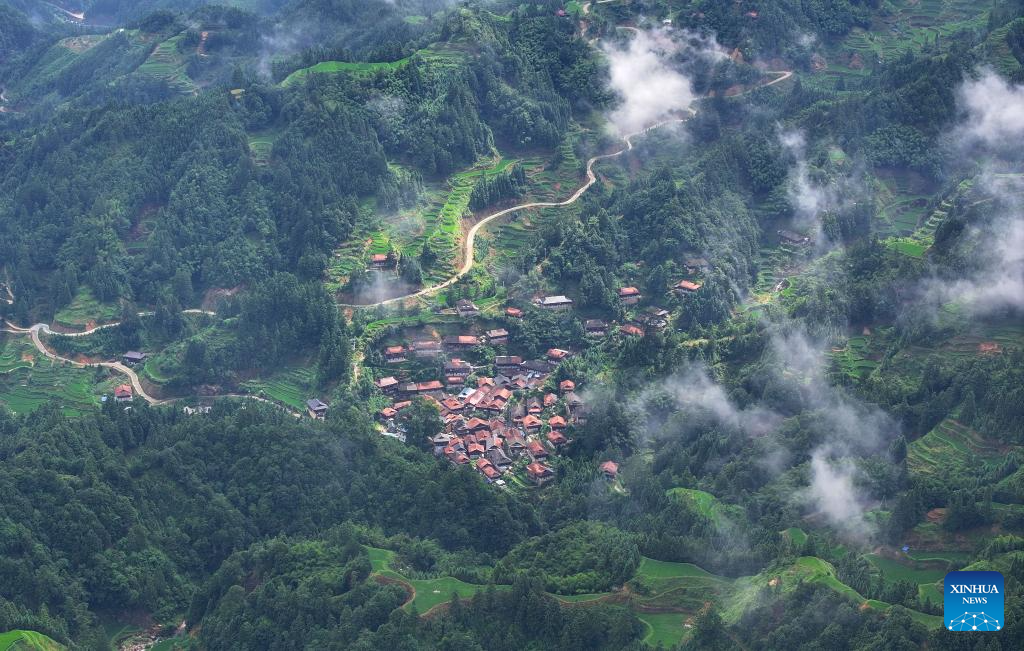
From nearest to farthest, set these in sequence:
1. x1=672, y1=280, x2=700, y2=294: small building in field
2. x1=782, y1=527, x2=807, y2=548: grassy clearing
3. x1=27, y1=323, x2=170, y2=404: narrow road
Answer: x1=782, y1=527, x2=807, y2=548: grassy clearing, x1=27, y1=323, x2=170, y2=404: narrow road, x1=672, y1=280, x2=700, y2=294: small building in field

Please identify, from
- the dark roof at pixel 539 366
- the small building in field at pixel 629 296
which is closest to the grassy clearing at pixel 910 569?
the dark roof at pixel 539 366

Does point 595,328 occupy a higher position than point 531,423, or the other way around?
point 595,328

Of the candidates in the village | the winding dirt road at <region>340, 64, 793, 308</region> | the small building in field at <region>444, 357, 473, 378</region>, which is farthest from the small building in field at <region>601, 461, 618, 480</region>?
the winding dirt road at <region>340, 64, 793, 308</region>

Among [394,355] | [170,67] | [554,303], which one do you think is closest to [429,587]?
[394,355]

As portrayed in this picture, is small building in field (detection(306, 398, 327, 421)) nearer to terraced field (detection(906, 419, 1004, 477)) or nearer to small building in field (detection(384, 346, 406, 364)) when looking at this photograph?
small building in field (detection(384, 346, 406, 364))

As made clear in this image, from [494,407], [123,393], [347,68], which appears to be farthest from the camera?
[347,68]

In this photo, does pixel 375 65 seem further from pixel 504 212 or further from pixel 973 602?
pixel 973 602
